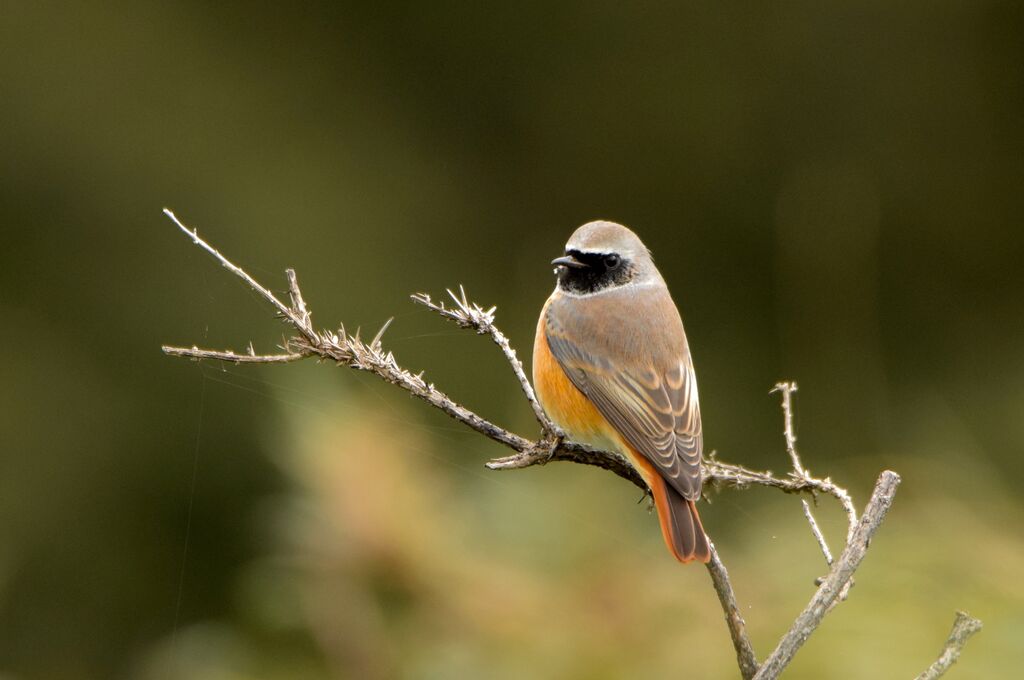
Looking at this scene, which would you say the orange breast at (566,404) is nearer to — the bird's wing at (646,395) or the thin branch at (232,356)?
the bird's wing at (646,395)

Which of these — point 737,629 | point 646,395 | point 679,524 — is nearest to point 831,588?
point 737,629

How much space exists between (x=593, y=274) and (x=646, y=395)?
595 millimetres

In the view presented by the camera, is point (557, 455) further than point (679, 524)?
No

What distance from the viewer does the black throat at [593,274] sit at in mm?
4008

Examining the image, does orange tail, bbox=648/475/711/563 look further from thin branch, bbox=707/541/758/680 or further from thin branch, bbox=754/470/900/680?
thin branch, bbox=754/470/900/680

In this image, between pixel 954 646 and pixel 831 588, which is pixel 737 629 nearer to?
pixel 831 588

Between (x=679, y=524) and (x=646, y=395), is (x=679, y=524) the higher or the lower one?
the lower one

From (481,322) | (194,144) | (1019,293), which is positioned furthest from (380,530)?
(1019,293)

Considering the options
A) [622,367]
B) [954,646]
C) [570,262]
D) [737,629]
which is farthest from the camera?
[570,262]

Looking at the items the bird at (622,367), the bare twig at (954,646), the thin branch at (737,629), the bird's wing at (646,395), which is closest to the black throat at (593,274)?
the bird at (622,367)

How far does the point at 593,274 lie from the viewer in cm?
405

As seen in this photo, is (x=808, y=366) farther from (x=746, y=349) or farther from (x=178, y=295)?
(x=178, y=295)

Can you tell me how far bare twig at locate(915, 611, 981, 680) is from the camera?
1.82 m

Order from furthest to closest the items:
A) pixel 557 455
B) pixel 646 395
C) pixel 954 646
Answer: pixel 646 395 < pixel 557 455 < pixel 954 646
